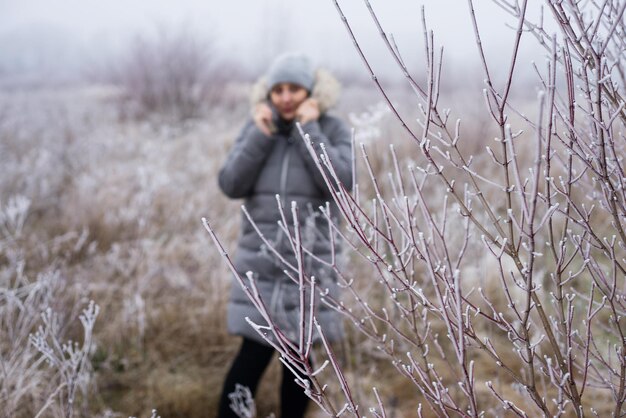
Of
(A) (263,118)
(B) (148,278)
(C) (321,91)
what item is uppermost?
(C) (321,91)

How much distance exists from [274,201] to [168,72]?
8385 mm

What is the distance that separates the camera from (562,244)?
918 mm

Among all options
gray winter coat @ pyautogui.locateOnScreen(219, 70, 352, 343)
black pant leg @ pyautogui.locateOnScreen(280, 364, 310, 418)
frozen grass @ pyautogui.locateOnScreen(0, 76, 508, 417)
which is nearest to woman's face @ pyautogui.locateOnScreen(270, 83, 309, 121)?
gray winter coat @ pyautogui.locateOnScreen(219, 70, 352, 343)

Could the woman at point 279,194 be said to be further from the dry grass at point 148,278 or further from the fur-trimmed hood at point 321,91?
the dry grass at point 148,278

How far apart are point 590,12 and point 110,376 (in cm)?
285

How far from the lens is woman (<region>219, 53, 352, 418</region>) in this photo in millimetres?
2270

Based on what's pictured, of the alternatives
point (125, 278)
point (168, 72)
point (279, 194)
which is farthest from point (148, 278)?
point (168, 72)

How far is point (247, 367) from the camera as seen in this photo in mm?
2270

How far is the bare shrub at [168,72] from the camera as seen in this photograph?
974cm

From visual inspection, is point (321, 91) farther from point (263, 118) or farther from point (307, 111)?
point (263, 118)

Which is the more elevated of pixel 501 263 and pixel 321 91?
pixel 321 91

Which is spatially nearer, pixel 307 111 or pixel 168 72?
pixel 307 111

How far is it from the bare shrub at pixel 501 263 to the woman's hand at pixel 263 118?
13.3 inches

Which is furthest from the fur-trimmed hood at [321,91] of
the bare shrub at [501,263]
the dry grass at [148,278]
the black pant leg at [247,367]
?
the black pant leg at [247,367]
